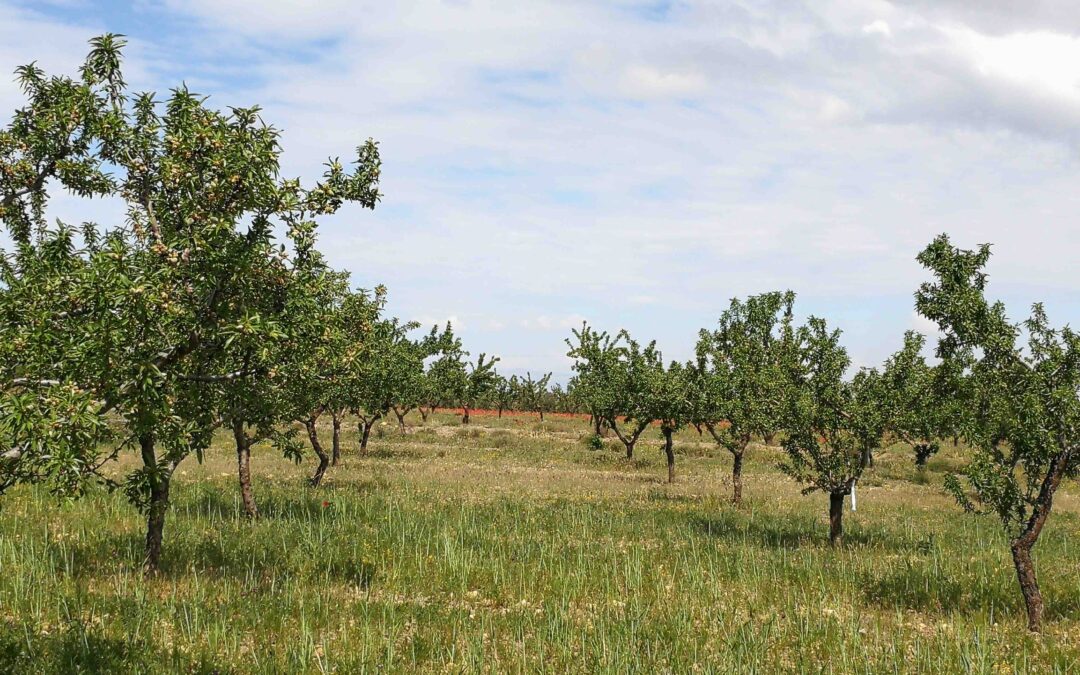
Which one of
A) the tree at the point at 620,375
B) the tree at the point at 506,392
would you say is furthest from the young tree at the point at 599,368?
the tree at the point at 506,392

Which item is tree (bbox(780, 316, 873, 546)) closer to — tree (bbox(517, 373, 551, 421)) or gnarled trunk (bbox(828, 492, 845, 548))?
gnarled trunk (bbox(828, 492, 845, 548))

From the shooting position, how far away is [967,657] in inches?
388

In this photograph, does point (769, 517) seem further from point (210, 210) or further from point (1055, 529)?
point (210, 210)

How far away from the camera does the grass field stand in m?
9.86

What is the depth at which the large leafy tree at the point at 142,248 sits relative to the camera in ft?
23.9

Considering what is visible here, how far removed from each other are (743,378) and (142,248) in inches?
765

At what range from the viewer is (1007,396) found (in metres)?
12.7

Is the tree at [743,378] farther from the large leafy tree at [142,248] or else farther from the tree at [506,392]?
the tree at [506,392]

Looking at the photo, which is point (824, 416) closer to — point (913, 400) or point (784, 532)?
point (913, 400)

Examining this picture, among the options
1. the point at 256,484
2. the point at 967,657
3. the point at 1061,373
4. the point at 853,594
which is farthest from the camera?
the point at 256,484

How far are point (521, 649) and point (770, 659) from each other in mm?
3425

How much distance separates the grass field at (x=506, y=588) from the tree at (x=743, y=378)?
3.23 metres


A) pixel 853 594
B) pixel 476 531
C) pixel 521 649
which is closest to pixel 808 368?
pixel 853 594

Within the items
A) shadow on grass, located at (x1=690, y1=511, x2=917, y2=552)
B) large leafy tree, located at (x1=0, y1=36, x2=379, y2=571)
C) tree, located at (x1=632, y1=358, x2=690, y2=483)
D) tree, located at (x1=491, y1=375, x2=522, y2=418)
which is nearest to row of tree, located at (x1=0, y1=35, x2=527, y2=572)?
large leafy tree, located at (x1=0, y1=36, x2=379, y2=571)
